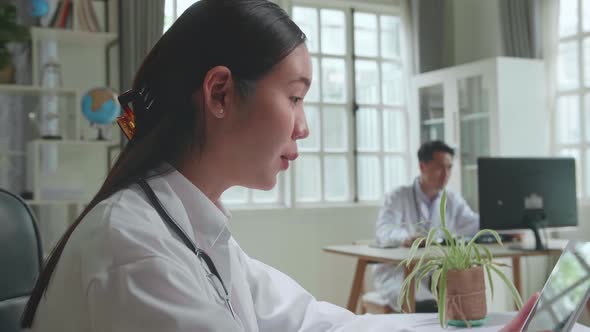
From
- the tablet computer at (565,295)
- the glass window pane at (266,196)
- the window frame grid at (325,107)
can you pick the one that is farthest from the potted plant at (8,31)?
the tablet computer at (565,295)

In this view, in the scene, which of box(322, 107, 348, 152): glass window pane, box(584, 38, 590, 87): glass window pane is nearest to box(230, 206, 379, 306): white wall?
box(322, 107, 348, 152): glass window pane

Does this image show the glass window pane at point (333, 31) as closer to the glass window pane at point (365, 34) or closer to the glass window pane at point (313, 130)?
the glass window pane at point (365, 34)

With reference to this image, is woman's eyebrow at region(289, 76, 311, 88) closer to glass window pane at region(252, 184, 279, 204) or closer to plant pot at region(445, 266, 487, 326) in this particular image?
plant pot at region(445, 266, 487, 326)

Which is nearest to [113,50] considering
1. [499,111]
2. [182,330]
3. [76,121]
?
[76,121]

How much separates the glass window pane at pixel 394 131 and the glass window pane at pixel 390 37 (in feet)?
1.75

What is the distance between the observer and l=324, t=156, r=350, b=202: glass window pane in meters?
5.57

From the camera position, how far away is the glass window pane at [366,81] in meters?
5.70

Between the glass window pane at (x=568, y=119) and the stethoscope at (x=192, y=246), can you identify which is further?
the glass window pane at (x=568, y=119)

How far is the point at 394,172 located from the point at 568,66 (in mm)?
1687

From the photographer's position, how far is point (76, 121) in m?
4.11

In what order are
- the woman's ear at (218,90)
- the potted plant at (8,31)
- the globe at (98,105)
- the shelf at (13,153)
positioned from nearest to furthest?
the woman's ear at (218,90), the potted plant at (8,31), the globe at (98,105), the shelf at (13,153)

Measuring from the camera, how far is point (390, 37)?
593cm

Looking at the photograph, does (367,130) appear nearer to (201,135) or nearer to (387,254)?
(387,254)

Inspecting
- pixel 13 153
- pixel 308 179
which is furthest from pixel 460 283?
pixel 308 179
